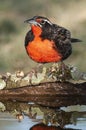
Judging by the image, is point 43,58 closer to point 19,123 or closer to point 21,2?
point 19,123

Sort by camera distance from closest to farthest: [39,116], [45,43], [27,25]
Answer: [39,116] < [45,43] < [27,25]

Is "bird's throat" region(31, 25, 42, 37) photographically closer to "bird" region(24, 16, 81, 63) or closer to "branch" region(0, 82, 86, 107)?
"bird" region(24, 16, 81, 63)

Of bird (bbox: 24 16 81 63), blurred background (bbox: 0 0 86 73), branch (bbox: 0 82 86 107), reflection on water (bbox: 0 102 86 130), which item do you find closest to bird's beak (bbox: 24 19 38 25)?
bird (bbox: 24 16 81 63)

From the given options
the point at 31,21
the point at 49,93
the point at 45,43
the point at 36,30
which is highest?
the point at 31,21

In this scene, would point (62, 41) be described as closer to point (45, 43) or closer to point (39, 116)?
point (45, 43)

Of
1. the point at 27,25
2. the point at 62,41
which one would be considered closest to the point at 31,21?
the point at 62,41

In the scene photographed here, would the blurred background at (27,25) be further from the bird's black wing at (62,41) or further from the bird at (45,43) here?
the bird at (45,43)

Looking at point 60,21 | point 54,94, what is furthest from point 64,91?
point 60,21
